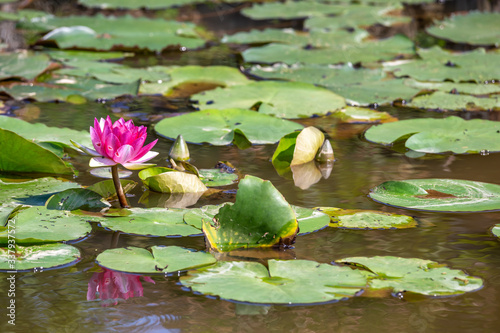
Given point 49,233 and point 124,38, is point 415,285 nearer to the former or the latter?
point 49,233

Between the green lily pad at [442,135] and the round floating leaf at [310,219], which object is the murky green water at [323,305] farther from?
the green lily pad at [442,135]

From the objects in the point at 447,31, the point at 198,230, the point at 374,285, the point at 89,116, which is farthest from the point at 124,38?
the point at 374,285

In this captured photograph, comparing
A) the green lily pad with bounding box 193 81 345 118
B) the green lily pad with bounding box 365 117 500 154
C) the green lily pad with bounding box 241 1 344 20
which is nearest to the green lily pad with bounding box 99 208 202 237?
the green lily pad with bounding box 365 117 500 154

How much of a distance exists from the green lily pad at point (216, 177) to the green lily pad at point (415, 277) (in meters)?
0.73

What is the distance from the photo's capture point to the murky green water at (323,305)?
1397mm

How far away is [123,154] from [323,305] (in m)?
0.74

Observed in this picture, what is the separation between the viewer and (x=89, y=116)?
3227 mm

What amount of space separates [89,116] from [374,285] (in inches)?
82.4

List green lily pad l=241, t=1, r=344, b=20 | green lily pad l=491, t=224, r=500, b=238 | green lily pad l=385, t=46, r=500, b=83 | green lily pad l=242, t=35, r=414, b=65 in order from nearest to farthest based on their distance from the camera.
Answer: green lily pad l=491, t=224, r=500, b=238
green lily pad l=385, t=46, r=500, b=83
green lily pad l=242, t=35, r=414, b=65
green lily pad l=241, t=1, r=344, b=20

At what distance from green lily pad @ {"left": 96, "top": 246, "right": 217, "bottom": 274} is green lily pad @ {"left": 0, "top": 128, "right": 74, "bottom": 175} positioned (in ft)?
2.45

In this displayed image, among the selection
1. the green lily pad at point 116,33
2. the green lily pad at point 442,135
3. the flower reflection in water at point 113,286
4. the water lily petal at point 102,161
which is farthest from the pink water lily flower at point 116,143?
the green lily pad at point 116,33

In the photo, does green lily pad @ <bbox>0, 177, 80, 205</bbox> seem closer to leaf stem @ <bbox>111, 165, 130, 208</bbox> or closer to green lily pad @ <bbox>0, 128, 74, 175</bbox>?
green lily pad @ <bbox>0, 128, 74, 175</bbox>

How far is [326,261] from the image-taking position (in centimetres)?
168

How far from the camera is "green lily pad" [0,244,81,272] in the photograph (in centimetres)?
160
